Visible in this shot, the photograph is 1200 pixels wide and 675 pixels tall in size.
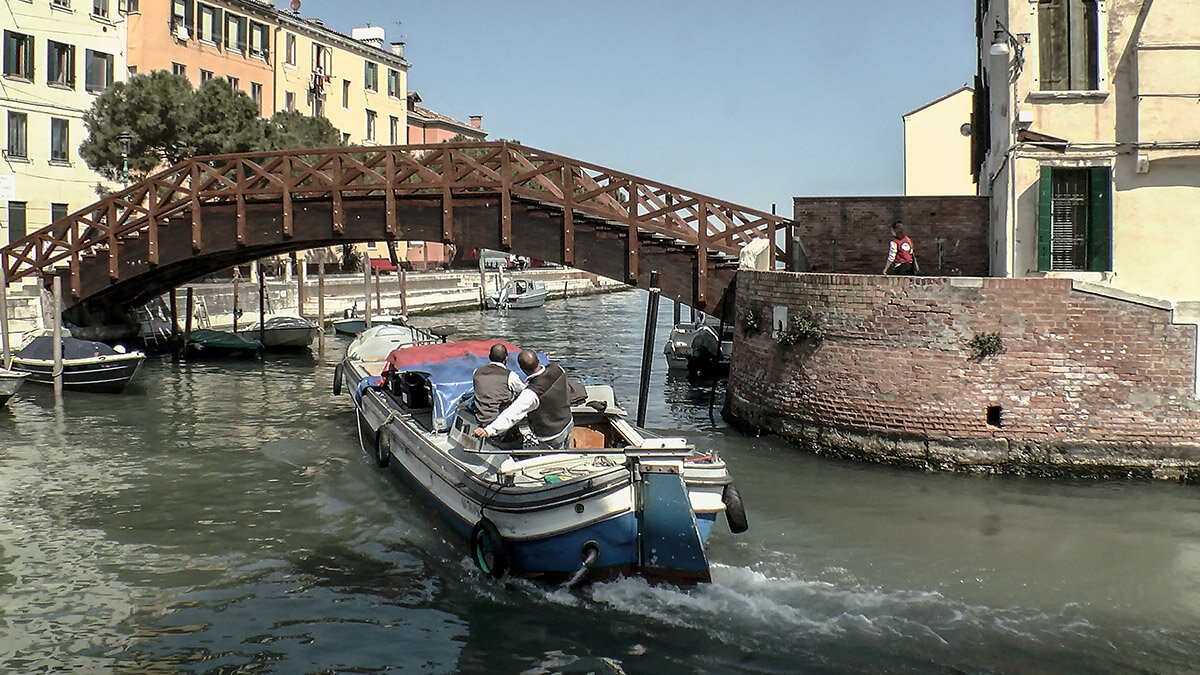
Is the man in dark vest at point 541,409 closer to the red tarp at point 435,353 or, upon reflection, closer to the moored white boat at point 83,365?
the red tarp at point 435,353

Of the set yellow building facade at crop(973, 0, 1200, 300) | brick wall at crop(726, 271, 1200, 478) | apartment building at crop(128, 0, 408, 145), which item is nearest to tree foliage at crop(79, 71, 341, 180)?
apartment building at crop(128, 0, 408, 145)

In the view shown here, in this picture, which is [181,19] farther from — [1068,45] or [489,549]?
[489,549]

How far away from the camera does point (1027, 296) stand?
13969 mm

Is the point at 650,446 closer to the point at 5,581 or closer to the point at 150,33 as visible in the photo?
the point at 5,581

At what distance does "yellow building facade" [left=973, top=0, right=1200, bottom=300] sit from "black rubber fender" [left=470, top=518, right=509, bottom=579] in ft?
30.1

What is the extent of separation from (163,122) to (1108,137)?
85.7 ft

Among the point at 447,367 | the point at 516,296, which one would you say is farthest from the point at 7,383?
the point at 516,296

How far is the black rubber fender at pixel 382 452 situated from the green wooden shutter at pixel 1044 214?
8.77 meters

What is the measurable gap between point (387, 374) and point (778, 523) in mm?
6183

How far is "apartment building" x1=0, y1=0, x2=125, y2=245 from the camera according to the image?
115ft

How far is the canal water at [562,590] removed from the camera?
8570 millimetres

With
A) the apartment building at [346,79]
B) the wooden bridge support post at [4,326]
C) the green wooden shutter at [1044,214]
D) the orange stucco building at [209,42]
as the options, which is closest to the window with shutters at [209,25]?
the orange stucco building at [209,42]

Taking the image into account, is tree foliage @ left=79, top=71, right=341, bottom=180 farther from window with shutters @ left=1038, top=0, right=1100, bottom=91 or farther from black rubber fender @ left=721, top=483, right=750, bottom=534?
black rubber fender @ left=721, top=483, right=750, bottom=534

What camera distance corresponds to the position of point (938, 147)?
28891 millimetres
